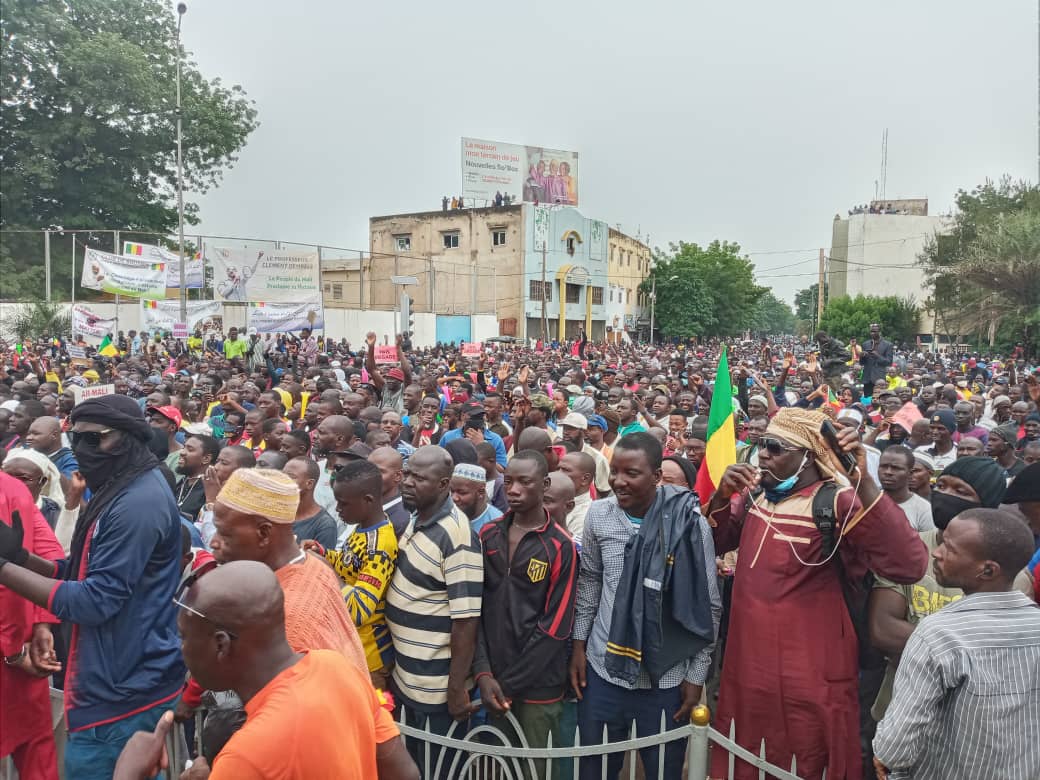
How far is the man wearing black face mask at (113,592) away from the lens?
2.76 m

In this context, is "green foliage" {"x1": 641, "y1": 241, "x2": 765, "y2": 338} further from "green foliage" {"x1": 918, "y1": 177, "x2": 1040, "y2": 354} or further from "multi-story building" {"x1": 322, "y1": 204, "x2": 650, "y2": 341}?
"green foliage" {"x1": 918, "y1": 177, "x2": 1040, "y2": 354}

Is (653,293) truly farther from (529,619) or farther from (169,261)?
(529,619)

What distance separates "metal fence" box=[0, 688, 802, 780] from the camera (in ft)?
8.66

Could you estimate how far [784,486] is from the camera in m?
3.10

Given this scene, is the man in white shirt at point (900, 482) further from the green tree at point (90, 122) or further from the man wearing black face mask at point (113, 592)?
the green tree at point (90, 122)

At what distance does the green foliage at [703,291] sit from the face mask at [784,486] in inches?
1953

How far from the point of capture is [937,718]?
7.70 ft

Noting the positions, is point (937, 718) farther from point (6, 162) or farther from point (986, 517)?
point (6, 162)

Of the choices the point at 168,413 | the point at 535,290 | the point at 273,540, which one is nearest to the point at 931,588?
the point at 273,540

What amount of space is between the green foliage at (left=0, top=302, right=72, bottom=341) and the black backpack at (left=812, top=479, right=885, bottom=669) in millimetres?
25980

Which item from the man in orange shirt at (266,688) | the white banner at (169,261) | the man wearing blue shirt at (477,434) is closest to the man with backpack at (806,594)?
the man in orange shirt at (266,688)

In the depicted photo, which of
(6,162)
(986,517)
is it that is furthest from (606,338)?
(986,517)

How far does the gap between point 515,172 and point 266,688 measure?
1855 inches

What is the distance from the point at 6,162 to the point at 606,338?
3329 centimetres
